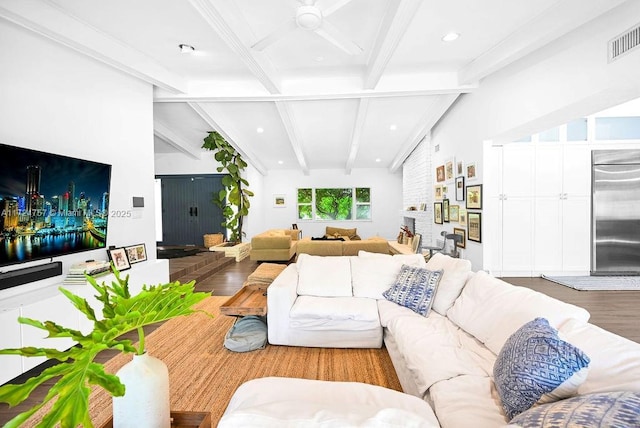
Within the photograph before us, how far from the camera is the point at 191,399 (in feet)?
6.54

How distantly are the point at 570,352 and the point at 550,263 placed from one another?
4.67 metres

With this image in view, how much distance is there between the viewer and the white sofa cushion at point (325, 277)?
9.55 ft

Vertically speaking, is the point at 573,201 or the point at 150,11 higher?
Answer: the point at 150,11

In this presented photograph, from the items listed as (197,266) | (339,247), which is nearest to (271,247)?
(197,266)

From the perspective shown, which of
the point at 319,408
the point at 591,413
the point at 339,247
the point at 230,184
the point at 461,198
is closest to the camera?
the point at 591,413

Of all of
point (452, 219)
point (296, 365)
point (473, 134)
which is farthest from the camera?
point (452, 219)

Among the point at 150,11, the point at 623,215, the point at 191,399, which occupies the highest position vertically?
the point at 150,11

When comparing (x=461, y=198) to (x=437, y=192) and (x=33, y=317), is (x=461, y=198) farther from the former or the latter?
(x=33, y=317)

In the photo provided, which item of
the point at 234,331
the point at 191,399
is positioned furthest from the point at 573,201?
the point at 191,399

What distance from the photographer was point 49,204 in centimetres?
257

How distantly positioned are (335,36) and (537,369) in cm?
266

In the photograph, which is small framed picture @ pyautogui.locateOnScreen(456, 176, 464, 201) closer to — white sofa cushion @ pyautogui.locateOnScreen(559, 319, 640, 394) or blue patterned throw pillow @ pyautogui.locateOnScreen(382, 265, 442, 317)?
blue patterned throw pillow @ pyautogui.locateOnScreen(382, 265, 442, 317)

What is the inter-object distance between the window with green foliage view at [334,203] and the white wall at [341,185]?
0.18 metres

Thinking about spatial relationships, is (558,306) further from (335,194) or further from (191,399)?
(335,194)
